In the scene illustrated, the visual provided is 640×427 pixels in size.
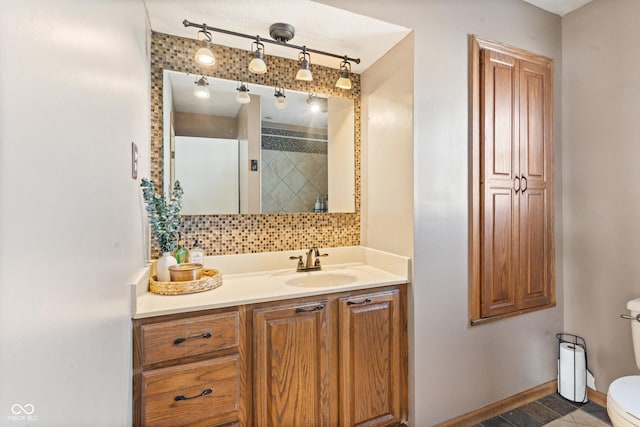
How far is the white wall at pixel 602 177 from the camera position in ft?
5.86

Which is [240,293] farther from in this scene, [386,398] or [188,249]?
[386,398]

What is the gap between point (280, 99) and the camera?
1.97m

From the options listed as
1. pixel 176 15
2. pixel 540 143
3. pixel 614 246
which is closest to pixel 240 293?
pixel 176 15

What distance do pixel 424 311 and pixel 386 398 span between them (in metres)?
0.54

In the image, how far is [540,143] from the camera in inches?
78.9

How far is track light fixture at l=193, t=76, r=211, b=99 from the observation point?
1.75 meters

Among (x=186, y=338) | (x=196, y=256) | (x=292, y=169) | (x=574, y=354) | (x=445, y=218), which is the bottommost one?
(x=574, y=354)

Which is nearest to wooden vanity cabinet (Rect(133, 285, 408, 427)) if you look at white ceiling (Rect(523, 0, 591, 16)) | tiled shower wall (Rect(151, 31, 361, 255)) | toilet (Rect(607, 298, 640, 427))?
tiled shower wall (Rect(151, 31, 361, 255))

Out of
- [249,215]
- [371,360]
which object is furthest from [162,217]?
[371,360]

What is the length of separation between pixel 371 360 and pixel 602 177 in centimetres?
193

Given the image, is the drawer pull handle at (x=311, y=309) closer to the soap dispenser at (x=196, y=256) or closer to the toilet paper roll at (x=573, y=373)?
the soap dispenser at (x=196, y=256)

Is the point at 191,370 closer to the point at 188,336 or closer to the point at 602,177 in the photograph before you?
the point at 188,336

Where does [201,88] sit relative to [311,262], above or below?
above

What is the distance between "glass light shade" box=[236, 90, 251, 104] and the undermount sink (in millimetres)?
1183
